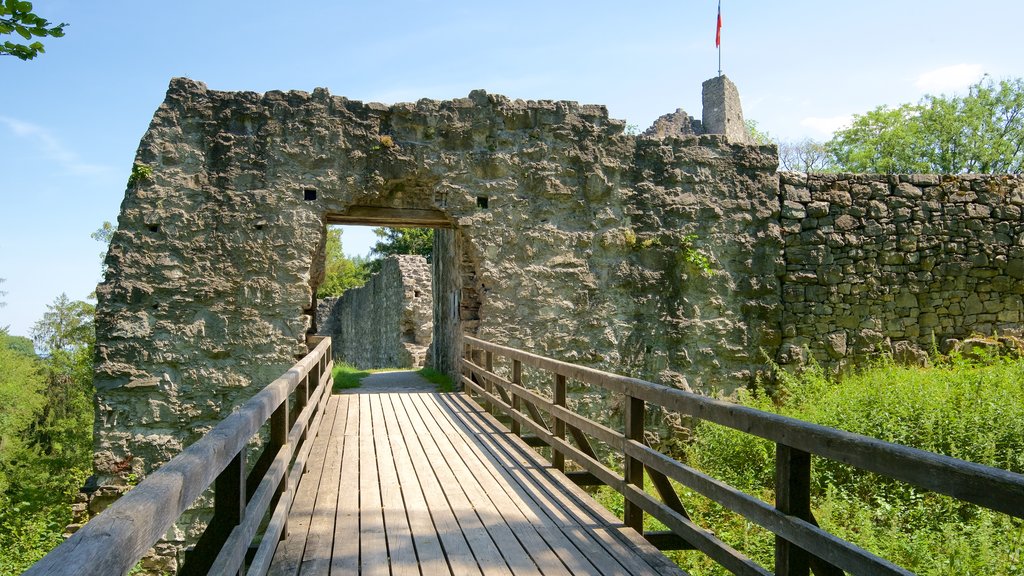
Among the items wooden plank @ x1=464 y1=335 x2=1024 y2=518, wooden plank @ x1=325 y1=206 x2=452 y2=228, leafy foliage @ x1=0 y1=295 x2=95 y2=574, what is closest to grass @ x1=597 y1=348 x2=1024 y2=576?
wooden plank @ x1=464 y1=335 x2=1024 y2=518

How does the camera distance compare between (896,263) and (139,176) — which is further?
(896,263)

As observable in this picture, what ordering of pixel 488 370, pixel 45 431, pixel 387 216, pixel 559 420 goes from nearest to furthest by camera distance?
pixel 559 420 → pixel 488 370 → pixel 387 216 → pixel 45 431

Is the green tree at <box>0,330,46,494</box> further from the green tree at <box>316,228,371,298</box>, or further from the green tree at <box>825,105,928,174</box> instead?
the green tree at <box>825,105,928,174</box>

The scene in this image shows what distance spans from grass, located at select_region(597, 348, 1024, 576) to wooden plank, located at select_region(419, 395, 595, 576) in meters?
1.28

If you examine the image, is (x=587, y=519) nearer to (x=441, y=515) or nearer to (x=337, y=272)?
(x=441, y=515)

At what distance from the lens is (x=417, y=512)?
13.8 feet

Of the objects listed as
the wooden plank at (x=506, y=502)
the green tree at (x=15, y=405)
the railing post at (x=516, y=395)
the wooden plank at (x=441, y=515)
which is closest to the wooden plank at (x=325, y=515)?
the wooden plank at (x=441, y=515)

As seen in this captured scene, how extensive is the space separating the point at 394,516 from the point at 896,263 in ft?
28.4

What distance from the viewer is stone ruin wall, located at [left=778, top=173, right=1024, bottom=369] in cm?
985

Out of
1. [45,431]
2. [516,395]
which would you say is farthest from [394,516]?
[45,431]

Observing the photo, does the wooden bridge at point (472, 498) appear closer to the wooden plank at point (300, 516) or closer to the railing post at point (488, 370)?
the wooden plank at point (300, 516)

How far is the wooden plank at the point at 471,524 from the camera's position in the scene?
340 centimetres

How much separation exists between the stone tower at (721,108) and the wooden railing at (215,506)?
23.9 meters

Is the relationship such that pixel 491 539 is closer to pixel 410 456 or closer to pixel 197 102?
pixel 410 456
